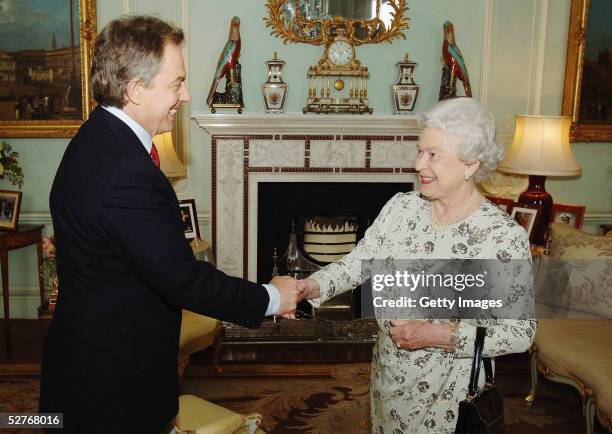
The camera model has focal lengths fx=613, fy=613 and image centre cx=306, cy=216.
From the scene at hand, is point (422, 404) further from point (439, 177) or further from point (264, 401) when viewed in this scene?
point (264, 401)

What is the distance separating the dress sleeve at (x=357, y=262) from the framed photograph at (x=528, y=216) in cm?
240

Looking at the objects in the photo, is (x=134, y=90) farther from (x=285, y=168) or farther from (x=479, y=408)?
(x=285, y=168)

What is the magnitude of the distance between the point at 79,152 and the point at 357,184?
139 inches

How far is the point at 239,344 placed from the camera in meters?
4.39

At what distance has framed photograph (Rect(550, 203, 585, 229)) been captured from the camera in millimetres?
4523

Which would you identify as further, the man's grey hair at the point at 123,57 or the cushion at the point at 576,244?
the cushion at the point at 576,244

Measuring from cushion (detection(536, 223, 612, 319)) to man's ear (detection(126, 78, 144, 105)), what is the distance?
9.35 feet

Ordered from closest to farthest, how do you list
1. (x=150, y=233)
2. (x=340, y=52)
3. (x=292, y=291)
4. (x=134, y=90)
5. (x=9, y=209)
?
(x=150, y=233), (x=134, y=90), (x=292, y=291), (x=9, y=209), (x=340, y=52)

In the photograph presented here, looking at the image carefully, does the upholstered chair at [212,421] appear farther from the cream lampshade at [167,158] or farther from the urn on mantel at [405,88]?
the urn on mantel at [405,88]

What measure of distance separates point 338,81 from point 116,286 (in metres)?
3.45

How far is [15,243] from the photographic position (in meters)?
4.36

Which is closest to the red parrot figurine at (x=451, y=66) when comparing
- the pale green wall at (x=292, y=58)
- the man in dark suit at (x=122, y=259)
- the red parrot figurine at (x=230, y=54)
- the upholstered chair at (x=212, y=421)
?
the pale green wall at (x=292, y=58)

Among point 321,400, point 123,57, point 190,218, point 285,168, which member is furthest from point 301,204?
point 123,57

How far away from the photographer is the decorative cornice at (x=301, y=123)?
455 cm
